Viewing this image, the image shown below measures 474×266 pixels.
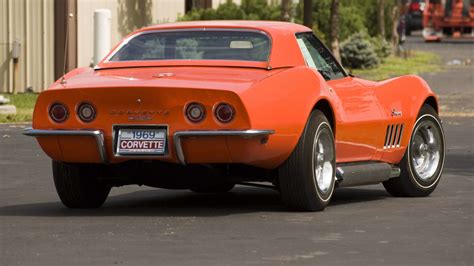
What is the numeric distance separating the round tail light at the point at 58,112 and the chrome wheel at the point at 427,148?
327 cm

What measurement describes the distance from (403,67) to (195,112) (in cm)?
3439

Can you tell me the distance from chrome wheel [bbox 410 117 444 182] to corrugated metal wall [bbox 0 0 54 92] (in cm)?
1789

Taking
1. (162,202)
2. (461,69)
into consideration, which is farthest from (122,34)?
(162,202)

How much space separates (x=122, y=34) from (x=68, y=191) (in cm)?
2254

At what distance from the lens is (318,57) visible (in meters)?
12.3

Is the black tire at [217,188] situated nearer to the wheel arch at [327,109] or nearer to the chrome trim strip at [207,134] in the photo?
the wheel arch at [327,109]

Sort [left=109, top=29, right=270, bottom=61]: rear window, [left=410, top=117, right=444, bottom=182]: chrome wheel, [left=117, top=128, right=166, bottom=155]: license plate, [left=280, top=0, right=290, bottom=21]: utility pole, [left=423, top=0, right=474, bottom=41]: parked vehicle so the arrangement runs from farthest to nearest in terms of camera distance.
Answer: [left=423, top=0, right=474, bottom=41]: parked vehicle, [left=280, top=0, right=290, bottom=21]: utility pole, [left=410, top=117, right=444, bottom=182]: chrome wheel, [left=109, top=29, right=270, bottom=61]: rear window, [left=117, top=128, right=166, bottom=155]: license plate

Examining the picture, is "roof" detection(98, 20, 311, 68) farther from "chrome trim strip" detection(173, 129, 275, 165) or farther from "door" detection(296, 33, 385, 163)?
"chrome trim strip" detection(173, 129, 275, 165)

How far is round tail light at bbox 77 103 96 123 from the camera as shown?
11.1 metres

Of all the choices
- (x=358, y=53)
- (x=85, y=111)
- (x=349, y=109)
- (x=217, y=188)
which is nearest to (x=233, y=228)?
(x=85, y=111)

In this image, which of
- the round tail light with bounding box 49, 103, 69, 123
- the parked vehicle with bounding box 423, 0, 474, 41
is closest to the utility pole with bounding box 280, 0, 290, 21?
the round tail light with bounding box 49, 103, 69, 123

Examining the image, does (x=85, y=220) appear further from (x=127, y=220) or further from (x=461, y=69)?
(x=461, y=69)

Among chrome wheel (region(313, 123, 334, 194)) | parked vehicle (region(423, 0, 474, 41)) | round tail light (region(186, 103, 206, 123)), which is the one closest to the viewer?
round tail light (region(186, 103, 206, 123))

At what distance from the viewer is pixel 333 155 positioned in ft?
38.3
